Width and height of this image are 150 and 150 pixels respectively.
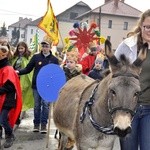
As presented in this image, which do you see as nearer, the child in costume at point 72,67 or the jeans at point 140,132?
the jeans at point 140,132

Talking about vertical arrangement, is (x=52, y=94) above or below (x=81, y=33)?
below

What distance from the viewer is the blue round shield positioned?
7047 mm

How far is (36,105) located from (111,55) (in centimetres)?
509

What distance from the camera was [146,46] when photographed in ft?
12.2

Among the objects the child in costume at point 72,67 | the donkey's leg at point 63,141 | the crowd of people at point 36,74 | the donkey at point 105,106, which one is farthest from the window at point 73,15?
the donkey at point 105,106

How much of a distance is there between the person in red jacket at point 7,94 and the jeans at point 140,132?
3018 mm

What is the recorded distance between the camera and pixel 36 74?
334 inches

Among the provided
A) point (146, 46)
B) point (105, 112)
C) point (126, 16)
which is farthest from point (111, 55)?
point (126, 16)

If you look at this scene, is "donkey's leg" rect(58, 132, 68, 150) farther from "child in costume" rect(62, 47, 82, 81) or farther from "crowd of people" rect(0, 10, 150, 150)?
"child in costume" rect(62, 47, 82, 81)

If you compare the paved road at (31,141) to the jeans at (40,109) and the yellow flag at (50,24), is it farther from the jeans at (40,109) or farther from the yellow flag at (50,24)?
the yellow flag at (50,24)

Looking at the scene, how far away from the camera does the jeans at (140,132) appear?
4008mm

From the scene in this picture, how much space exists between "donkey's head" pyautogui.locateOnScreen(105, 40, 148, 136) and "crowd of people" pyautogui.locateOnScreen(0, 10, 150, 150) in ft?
0.71

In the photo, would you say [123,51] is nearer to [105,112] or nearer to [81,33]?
[105,112]

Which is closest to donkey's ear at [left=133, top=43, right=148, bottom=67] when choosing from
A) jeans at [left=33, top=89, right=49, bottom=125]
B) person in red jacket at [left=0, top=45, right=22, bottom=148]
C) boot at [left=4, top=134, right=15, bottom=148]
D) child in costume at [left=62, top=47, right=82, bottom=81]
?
person in red jacket at [left=0, top=45, right=22, bottom=148]
